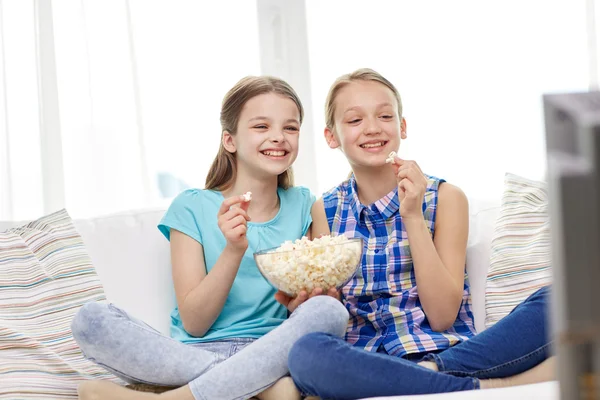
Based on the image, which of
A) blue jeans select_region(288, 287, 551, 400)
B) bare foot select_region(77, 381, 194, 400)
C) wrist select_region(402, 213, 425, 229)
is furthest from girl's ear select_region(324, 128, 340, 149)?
bare foot select_region(77, 381, 194, 400)

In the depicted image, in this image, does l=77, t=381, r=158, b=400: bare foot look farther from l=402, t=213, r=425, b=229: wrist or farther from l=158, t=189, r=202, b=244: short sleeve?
l=402, t=213, r=425, b=229: wrist

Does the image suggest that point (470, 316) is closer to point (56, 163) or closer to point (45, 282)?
point (45, 282)

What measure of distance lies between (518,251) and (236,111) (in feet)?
2.60

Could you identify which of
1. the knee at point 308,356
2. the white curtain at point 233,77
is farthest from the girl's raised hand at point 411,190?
the white curtain at point 233,77

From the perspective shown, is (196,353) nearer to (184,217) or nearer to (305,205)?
(184,217)

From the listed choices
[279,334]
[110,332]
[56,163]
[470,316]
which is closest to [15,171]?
[56,163]

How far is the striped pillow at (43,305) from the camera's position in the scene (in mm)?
1625

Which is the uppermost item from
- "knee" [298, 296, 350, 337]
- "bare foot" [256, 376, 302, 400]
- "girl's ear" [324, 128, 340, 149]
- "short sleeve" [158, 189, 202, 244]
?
"girl's ear" [324, 128, 340, 149]

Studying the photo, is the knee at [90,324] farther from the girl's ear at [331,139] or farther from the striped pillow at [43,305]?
the girl's ear at [331,139]

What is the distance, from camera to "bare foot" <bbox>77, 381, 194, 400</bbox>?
1444 mm

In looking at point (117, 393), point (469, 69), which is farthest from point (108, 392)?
point (469, 69)

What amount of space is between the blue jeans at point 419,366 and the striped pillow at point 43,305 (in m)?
0.57

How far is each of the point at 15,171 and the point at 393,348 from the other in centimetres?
144

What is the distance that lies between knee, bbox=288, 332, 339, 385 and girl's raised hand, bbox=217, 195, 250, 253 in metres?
0.35
